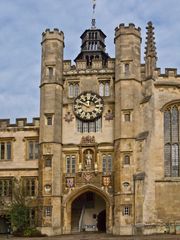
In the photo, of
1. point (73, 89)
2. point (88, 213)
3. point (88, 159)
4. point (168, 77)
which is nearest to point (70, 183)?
point (88, 159)

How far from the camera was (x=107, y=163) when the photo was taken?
41.1 m

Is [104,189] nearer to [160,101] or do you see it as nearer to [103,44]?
[160,101]

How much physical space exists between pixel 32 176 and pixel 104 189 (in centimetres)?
653

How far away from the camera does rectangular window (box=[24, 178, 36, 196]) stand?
42.7 meters

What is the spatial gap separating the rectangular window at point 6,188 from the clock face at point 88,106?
836 cm

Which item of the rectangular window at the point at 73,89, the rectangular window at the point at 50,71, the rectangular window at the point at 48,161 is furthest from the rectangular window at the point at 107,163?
the rectangular window at the point at 50,71

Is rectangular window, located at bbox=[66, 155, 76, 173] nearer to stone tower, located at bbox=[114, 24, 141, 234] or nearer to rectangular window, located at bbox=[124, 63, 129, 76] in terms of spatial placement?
stone tower, located at bbox=[114, 24, 141, 234]

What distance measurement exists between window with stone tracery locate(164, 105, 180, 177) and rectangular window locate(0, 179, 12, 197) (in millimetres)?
13285

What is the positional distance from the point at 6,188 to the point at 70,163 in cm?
627

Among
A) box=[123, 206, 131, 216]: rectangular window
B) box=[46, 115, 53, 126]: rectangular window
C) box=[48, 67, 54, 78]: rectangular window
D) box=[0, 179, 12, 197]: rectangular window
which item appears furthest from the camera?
box=[0, 179, 12, 197]: rectangular window

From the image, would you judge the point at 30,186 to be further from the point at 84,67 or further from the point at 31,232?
the point at 84,67

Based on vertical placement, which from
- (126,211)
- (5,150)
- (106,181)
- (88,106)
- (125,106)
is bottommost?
(126,211)

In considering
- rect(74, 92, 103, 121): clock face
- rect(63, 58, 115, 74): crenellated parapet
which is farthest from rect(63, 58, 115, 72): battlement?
rect(74, 92, 103, 121): clock face

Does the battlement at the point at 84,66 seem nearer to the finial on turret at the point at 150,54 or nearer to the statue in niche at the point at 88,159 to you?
the finial on turret at the point at 150,54
